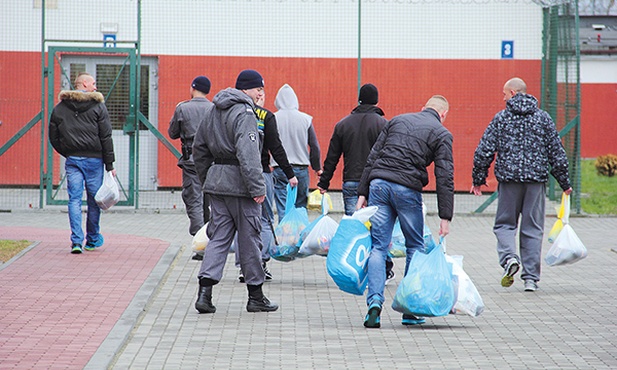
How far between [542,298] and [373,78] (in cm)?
1065

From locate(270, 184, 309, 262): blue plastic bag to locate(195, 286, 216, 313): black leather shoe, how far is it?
168 cm

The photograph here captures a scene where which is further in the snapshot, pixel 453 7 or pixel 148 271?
pixel 453 7

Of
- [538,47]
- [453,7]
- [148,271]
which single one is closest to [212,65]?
[453,7]

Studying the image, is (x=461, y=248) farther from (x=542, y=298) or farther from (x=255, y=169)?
(x=255, y=169)

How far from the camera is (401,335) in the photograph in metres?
7.50

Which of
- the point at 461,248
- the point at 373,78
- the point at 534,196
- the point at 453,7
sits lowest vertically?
the point at 461,248

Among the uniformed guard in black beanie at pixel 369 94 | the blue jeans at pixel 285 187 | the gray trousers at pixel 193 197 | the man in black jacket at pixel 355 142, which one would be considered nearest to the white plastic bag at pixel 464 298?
the man in black jacket at pixel 355 142

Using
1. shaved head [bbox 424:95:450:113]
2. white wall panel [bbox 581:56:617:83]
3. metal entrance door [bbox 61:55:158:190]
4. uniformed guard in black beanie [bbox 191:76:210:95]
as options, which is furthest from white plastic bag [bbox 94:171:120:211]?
white wall panel [bbox 581:56:617:83]

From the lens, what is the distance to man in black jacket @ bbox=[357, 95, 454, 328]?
788cm

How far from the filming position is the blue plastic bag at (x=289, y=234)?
9820 mm

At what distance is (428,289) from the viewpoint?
24.9ft

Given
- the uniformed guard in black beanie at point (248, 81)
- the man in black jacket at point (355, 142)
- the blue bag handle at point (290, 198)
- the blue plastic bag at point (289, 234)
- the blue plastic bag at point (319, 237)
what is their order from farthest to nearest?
the blue bag handle at point (290, 198) → the man in black jacket at point (355, 142) → the blue plastic bag at point (289, 234) → the blue plastic bag at point (319, 237) → the uniformed guard in black beanie at point (248, 81)

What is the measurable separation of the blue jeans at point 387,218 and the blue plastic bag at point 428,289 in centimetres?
26

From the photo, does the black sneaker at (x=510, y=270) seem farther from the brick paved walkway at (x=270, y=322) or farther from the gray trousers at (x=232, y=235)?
the gray trousers at (x=232, y=235)
